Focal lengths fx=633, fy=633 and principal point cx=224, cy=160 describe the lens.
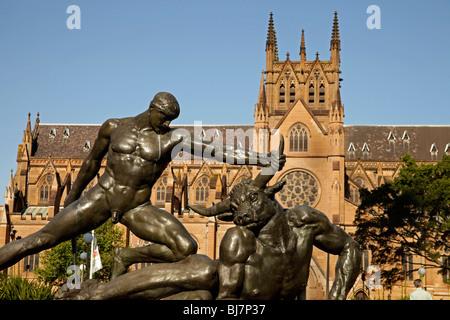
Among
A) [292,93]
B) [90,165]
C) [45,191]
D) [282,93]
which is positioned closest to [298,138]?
[292,93]

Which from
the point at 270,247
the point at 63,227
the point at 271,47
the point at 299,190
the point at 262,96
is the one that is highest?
the point at 271,47

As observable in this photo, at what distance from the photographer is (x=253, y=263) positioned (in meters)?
5.32

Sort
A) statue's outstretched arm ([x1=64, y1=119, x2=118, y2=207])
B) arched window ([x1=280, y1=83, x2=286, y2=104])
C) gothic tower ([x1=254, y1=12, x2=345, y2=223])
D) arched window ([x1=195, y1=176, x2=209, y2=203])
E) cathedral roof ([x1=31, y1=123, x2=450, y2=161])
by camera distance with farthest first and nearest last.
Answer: cathedral roof ([x1=31, y1=123, x2=450, y2=161]), arched window ([x1=195, y1=176, x2=209, y2=203]), arched window ([x1=280, y1=83, x2=286, y2=104]), gothic tower ([x1=254, y1=12, x2=345, y2=223]), statue's outstretched arm ([x1=64, y1=119, x2=118, y2=207])

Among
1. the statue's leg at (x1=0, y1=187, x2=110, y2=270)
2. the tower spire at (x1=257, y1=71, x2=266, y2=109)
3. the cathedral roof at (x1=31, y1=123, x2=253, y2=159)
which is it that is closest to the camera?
the statue's leg at (x1=0, y1=187, x2=110, y2=270)

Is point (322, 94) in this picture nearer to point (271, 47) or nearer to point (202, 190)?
point (271, 47)

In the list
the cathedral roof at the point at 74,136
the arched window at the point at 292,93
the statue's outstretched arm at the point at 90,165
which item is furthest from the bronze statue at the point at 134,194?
the cathedral roof at the point at 74,136

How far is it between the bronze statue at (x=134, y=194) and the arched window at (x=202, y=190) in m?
51.9

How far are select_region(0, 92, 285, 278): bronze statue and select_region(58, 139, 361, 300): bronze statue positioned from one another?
47 centimetres

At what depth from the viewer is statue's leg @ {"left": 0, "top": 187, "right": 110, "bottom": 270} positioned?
583 centimetres

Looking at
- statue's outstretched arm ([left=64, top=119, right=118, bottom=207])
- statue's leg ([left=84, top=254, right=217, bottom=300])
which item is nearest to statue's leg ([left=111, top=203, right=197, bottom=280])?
statue's leg ([left=84, top=254, right=217, bottom=300])

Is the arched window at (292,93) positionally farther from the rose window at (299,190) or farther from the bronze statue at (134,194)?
the bronze statue at (134,194)

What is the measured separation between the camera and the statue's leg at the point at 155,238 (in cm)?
566

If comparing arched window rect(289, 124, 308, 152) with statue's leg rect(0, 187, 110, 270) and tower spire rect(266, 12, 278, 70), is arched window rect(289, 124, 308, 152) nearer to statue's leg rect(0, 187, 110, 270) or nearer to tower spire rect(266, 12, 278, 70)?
tower spire rect(266, 12, 278, 70)

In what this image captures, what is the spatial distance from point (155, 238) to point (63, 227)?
2.96 feet
